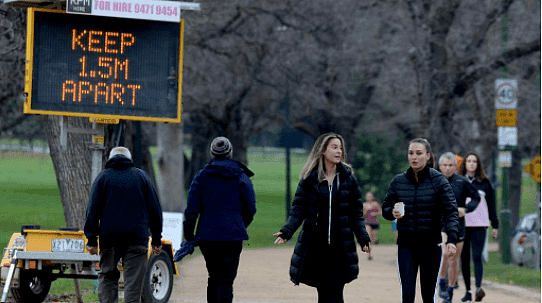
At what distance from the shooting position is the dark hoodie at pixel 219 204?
9.17m

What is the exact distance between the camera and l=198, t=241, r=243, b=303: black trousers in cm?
920

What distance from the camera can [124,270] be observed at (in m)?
9.46

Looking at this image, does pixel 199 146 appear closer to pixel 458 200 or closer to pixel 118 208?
pixel 458 200

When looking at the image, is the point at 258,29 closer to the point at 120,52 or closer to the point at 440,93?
the point at 440,93

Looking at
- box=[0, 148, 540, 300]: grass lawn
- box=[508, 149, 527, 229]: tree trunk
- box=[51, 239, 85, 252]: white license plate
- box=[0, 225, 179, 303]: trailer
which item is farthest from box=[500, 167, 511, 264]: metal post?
box=[51, 239, 85, 252]: white license plate

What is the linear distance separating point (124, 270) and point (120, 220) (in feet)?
1.68

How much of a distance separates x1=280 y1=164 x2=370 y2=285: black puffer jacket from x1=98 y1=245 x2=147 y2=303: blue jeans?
4.80 ft

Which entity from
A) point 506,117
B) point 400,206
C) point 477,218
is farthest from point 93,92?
point 506,117

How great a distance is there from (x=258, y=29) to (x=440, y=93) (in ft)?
32.0

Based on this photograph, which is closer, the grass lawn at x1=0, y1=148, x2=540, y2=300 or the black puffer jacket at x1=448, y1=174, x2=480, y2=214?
the black puffer jacket at x1=448, y1=174, x2=480, y2=214

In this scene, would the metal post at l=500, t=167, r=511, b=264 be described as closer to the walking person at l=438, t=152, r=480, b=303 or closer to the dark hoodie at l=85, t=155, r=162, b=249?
the walking person at l=438, t=152, r=480, b=303

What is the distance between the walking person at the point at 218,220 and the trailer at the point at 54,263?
1782 millimetres

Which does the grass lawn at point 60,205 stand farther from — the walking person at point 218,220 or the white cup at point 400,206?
the white cup at point 400,206

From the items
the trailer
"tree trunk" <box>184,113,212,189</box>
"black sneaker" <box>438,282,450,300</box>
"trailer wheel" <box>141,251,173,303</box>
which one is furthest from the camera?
"tree trunk" <box>184,113,212,189</box>
